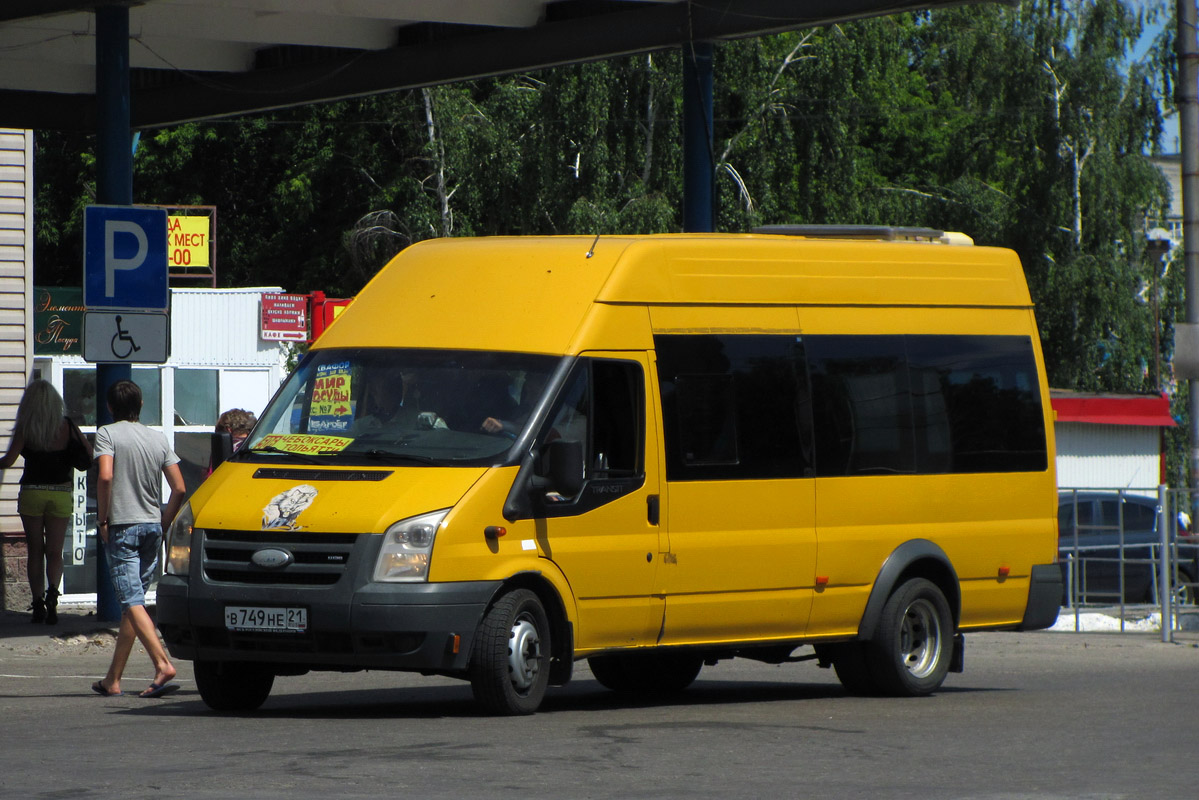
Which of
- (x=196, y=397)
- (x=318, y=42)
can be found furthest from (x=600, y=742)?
(x=196, y=397)

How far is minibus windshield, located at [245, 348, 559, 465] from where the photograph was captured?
405 inches

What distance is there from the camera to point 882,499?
1209 centimetres

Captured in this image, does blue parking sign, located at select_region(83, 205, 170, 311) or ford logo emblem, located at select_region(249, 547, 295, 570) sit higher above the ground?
blue parking sign, located at select_region(83, 205, 170, 311)

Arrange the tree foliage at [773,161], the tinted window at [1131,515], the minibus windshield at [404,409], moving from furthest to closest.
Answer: the tree foliage at [773,161] → the tinted window at [1131,515] → the minibus windshield at [404,409]

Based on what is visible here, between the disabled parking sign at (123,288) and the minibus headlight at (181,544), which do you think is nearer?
the minibus headlight at (181,544)

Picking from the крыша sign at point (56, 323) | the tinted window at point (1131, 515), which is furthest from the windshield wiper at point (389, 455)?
the крыша sign at point (56, 323)

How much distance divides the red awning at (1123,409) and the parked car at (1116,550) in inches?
415

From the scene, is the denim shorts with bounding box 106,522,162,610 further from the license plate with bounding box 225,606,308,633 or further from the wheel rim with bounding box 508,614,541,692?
the wheel rim with bounding box 508,614,541,692

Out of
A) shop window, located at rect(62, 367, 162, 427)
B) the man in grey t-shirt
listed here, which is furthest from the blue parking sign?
shop window, located at rect(62, 367, 162, 427)

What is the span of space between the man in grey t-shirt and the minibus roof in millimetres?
1217

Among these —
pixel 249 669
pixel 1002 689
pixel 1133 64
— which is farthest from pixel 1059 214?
pixel 249 669

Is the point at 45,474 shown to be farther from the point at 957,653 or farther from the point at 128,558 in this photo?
the point at 957,653

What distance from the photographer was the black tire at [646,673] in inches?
493

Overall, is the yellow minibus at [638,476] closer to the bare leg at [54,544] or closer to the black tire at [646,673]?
the black tire at [646,673]
